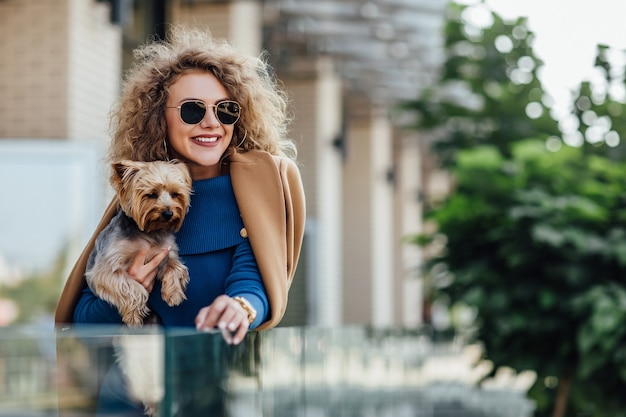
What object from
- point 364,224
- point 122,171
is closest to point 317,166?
point 364,224

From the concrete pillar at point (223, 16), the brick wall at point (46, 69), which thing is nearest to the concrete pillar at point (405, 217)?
the concrete pillar at point (223, 16)

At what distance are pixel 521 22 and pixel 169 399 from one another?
25.3ft

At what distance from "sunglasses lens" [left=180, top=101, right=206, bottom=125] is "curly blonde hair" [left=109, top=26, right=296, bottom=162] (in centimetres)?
4

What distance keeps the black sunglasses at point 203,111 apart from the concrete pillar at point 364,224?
42.9 feet

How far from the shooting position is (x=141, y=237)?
153 cm

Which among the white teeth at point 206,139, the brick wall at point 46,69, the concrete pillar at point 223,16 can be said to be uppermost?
the concrete pillar at point 223,16

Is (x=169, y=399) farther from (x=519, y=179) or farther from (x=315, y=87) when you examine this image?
(x=315, y=87)

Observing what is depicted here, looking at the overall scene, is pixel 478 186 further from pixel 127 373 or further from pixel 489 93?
pixel 127 373

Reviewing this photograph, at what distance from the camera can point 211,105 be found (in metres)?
1.62

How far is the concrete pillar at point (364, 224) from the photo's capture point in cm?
1470

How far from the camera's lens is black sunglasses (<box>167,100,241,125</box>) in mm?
1602

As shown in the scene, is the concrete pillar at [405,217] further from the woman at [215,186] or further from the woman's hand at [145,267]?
the woman's hand at [145,267]

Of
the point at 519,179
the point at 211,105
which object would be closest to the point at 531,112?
the point at 519,179

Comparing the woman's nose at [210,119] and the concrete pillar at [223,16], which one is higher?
the concrete pillar at [223,16]
